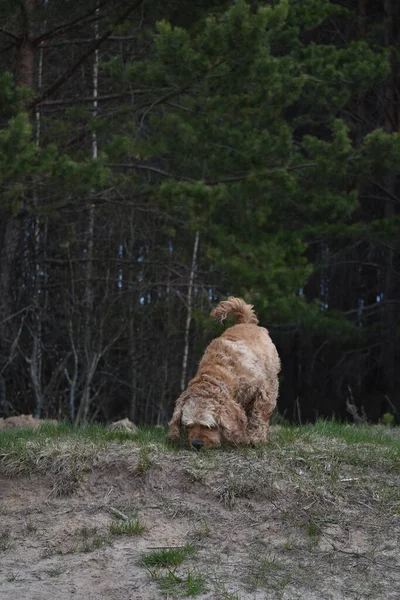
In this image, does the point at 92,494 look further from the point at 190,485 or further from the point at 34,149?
the point at 34,149

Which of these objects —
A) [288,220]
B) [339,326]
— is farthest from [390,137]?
[339,326]

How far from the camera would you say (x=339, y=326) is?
18.2 m

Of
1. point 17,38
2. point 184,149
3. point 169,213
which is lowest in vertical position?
point 169,213

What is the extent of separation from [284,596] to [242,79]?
8.07m

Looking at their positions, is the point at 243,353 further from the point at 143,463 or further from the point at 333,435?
the point at 143,463

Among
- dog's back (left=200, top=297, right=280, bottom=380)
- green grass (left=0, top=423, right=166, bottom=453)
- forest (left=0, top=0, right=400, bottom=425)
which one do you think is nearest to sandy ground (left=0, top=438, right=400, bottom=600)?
green grass (left=0, top=423, right=166, bottom=453)

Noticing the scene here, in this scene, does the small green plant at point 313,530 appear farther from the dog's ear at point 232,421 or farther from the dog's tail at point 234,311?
the dog's tail at point 234,311

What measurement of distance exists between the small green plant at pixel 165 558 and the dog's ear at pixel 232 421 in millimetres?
1478

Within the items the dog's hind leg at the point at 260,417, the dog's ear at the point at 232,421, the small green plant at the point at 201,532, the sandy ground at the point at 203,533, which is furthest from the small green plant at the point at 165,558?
the dog's hind leg at the point at 260,417

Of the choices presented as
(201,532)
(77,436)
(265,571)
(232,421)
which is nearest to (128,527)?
(201,532)

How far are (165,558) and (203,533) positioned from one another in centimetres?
45

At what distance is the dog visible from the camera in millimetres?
6789

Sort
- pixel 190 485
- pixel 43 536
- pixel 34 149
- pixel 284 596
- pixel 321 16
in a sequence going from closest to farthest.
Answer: pixel 284 596, pixel 43 536, pixel 190 485, pixel 34 149, pixel 321 16

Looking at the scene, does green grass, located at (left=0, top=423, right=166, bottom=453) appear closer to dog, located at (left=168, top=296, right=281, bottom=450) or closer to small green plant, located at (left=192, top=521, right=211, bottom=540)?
dog, located at (left=168, top=296, right=281, bottom=450)
